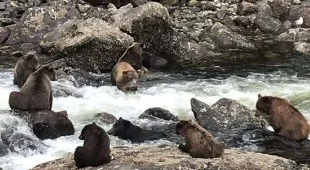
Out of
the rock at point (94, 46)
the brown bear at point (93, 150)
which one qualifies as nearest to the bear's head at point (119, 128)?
the brown bear at point (93, 150)

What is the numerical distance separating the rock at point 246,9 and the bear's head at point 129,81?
13.1 m

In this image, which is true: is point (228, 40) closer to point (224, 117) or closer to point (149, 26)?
point (149, 26)

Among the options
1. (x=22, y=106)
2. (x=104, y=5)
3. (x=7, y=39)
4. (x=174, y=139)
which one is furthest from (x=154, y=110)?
(x=104, y=5)

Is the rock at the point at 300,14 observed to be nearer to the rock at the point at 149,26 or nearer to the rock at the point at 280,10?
the rock at the point at 280,10

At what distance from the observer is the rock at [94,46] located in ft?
61.8

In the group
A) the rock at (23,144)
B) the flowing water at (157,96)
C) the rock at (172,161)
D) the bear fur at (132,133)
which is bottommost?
the flowing water at (157,96)

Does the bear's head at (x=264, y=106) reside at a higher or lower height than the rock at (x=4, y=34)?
higher

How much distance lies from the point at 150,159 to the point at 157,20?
11.6 metres

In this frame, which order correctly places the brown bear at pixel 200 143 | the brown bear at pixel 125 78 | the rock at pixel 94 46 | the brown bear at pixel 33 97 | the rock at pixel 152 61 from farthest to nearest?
the rock at pixel 152 61 → the rock at pixel 94 46 → the brown bear at pixel 125 78 → the brown bear at pixel 33 97 → the brown bear at pixel 200 143

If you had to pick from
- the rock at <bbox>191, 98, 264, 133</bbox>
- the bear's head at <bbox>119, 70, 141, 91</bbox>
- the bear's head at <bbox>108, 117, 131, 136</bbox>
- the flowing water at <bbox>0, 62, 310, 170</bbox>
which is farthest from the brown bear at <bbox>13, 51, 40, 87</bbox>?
the rock at <bbox>191, 98, 264, 133</bbox>

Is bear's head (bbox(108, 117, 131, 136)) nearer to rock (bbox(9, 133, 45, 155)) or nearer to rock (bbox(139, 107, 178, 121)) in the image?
rock (bbox(139, 107, 178, 121))

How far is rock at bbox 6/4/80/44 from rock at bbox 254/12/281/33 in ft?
27.6

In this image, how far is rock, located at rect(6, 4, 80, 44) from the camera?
2233 cm

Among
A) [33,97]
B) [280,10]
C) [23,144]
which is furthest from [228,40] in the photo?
[23,144]
